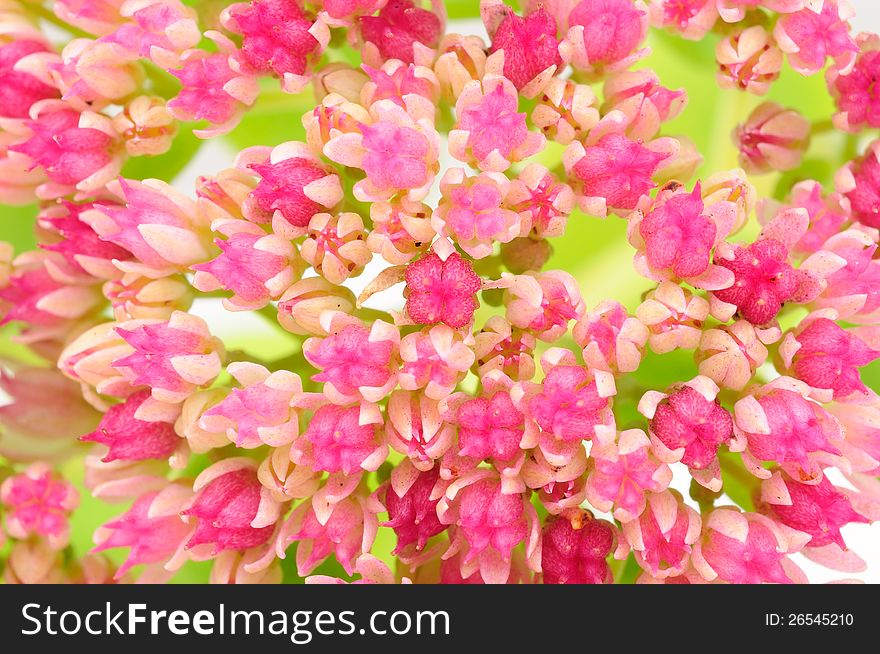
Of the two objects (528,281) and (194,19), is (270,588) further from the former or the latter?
(194,19)

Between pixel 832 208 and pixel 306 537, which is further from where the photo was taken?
pixel 832 208

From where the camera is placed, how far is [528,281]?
0.95 meters

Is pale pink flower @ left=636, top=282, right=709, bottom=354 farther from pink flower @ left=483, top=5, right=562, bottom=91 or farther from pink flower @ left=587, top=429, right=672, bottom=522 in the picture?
pink flower @ left=483, top=5, right=562, bottom=91

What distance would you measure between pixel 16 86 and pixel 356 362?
1.57ft

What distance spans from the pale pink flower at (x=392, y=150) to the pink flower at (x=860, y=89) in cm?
44

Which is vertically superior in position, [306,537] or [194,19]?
[194,19]

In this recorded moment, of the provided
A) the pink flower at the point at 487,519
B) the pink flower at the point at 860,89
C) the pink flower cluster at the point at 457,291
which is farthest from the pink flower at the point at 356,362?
the pink flower at the point at 860,89

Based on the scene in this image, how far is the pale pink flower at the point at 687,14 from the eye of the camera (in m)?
1.05

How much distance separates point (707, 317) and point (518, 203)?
205 mm

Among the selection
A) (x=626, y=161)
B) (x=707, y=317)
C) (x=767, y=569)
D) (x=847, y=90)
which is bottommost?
(x=767, y=569)

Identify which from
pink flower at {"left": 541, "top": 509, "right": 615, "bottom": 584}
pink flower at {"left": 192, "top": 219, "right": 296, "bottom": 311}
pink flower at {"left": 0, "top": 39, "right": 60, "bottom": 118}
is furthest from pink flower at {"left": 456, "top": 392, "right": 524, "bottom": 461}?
pink flower at {"left": 0, "top": 39, "right": 60, "bottom": 118}

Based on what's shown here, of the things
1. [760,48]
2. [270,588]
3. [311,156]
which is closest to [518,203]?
[311,156]

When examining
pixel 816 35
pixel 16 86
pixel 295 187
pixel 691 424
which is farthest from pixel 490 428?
pixel 16 86

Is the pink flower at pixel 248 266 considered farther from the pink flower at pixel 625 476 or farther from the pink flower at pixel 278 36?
the pink flower at pixel 625 476
